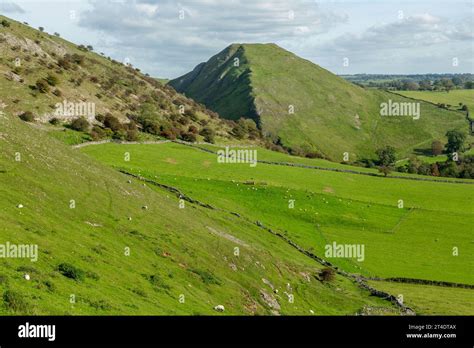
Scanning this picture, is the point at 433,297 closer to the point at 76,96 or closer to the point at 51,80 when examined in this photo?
the point at 76,96

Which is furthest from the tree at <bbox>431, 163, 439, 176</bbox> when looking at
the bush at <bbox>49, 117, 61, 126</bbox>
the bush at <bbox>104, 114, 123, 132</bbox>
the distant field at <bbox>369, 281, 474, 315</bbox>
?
the bush at <bbox>49, 117, 61, 126</bbox>

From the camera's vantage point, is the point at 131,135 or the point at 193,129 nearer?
the point at 131,135

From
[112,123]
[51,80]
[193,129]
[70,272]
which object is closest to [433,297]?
[70,272]

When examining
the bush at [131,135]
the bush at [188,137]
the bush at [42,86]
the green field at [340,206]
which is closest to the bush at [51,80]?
the bush at [42,86]

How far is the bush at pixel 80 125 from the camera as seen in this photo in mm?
110000

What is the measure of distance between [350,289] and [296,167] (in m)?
66.1

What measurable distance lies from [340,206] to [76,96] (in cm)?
7876

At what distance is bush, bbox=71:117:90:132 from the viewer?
11000 cm

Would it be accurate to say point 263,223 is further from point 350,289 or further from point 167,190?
point 350,289

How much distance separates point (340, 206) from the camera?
96125 mm

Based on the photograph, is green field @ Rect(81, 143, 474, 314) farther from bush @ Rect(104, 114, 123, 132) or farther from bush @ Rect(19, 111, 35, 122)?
bush @ Rect(19, 111, 35, 122)

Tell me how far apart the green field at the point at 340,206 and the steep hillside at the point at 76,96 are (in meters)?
15.3

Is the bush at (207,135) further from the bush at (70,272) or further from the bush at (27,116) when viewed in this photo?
the bush at (70,272)
